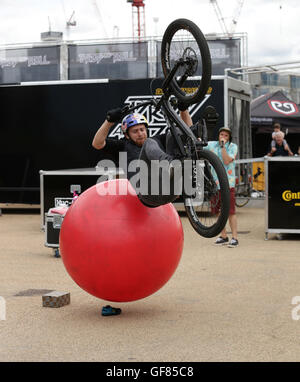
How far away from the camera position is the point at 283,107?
891 inches

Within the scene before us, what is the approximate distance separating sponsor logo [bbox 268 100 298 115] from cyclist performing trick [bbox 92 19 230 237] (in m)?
15.9

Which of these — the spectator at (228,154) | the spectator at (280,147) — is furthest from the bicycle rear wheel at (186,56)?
the spectator at (280,147)

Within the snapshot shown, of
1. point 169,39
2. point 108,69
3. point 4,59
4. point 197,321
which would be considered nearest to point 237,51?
point 108,69

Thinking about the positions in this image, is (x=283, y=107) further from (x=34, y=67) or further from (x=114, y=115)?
(x=114, y=115)

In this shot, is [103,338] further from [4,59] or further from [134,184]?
[4,59]

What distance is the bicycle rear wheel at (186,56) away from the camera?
235 inches

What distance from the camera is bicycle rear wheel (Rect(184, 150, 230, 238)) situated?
5.92m

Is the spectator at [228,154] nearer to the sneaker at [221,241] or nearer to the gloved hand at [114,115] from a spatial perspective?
the sneaker at [221,241]

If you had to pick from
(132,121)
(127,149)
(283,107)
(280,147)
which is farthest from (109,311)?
(283,107)

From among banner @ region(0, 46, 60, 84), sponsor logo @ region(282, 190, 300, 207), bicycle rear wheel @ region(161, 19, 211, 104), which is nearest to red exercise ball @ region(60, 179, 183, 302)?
bicycle rear wheel @ region(161, 19, 211, 104)

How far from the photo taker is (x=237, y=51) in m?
17.6

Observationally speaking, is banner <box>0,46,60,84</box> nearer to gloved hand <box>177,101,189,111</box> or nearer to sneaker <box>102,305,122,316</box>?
gloved hand <box>177,101,189,111</box>

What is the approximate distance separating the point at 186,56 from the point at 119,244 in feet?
6.02

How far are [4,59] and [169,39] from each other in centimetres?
1272
